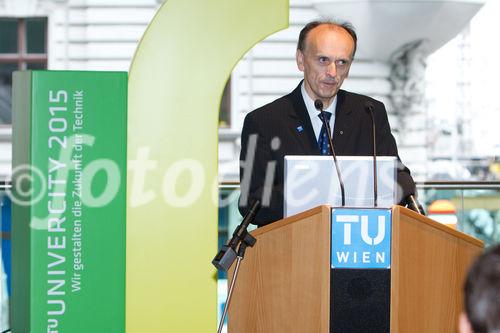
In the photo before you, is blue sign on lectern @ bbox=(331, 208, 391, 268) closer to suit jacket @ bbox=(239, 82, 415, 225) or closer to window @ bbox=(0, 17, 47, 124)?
suit jacket @ bbox=(239, 82, 415, 225)

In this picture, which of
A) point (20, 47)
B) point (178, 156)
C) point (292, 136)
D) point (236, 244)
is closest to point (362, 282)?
point (236, 244)

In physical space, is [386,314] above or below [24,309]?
above

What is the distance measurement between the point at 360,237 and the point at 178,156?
1.54 meters

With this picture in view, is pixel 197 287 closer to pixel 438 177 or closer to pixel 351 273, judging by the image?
pixel 351 273

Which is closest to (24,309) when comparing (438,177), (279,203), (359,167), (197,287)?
(197,287)

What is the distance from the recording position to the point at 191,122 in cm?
356

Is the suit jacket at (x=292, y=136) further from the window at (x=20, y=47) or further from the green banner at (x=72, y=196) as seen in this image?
the window at (x=20, y=47)

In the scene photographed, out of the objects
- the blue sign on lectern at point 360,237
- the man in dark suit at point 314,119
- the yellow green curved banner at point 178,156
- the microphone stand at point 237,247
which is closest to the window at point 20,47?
the yellow green curved banner at point 178,156

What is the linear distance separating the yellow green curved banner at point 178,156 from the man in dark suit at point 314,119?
2.16 feet

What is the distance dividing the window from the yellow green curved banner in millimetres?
12854

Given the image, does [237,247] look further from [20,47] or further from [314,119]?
[20,47]

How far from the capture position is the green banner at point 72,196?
11.0ft

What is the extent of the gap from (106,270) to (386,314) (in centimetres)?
158

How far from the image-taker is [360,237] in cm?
211
